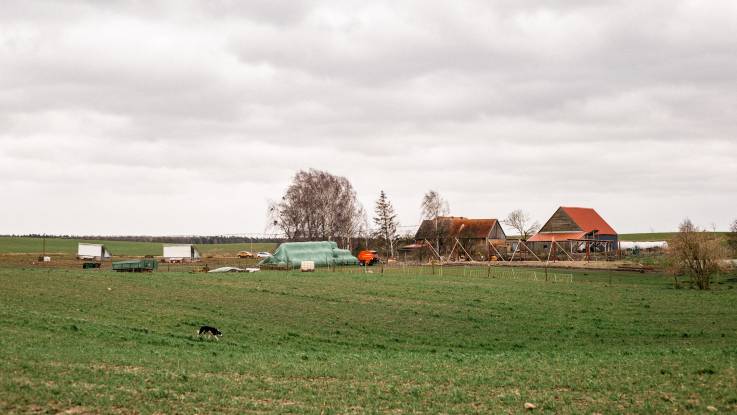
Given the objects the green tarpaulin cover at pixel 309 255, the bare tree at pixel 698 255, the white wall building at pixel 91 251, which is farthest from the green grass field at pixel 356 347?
the white wall building at pixel 91 251

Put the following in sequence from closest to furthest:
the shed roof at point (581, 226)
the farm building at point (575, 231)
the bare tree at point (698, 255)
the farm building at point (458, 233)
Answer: the bare tree at point (698, 255), the farm building at point (575, 231), the shed roof at point (581, 226), the farm building at point (458, 233)

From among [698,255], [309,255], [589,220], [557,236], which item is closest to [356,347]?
[698,255]

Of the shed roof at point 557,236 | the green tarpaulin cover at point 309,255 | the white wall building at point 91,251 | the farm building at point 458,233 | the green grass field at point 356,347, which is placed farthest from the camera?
the farm building at point 458,233

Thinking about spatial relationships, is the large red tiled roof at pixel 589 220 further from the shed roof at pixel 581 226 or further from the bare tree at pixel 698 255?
the bare tree at pixel 698 255

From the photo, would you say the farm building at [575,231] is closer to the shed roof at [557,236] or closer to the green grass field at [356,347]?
the shed roof at [557,236]

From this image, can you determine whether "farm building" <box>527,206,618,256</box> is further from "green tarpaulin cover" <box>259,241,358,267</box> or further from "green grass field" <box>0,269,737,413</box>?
"green grass field" <box>0,269,737,413</box>

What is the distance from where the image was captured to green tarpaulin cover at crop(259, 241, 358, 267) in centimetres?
9431

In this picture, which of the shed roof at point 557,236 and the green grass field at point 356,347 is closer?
the green grass field at point 356,347

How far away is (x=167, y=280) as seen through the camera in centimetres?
5572

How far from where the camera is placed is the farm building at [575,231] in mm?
127125

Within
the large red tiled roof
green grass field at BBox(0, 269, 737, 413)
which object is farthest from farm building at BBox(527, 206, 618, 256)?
green grass field at BBox(0, 269, 737, 413)

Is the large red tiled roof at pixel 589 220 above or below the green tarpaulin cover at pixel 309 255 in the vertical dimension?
above

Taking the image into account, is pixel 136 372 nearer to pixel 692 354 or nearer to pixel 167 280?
pixel 692 354

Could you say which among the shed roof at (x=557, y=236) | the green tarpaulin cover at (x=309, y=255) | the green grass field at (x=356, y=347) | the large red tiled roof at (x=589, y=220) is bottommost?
the green grass field at (x=356, y=347)
